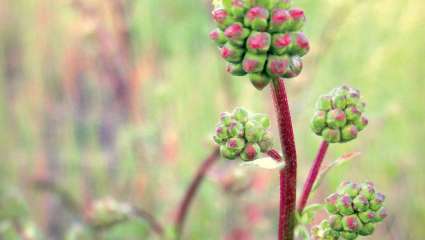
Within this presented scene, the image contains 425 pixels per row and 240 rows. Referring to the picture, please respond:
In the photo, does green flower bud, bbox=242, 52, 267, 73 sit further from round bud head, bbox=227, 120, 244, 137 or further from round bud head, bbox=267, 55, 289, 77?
round bud head, bbox=227, 120, 244, 137

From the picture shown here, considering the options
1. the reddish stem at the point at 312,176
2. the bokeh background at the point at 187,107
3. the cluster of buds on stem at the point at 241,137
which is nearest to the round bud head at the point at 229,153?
the cluster of buds on stem at the point at 241,137

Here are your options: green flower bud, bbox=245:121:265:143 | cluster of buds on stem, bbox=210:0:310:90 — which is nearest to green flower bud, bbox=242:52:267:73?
cluster of buds on stem, bbox=210:0:310:90

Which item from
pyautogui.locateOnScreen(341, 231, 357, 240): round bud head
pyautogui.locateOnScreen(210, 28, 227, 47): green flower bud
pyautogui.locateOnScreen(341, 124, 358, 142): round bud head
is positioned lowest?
pyautogui.locateOnScreen(341, 231, 357, 240): round bud head

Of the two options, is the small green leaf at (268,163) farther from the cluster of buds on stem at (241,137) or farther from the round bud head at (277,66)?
the round bud head at (277,66)

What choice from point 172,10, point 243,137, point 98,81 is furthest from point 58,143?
point 243,137

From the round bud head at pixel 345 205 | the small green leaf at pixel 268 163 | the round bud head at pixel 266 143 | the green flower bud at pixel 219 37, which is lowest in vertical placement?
the round bud head at pixel 345 205

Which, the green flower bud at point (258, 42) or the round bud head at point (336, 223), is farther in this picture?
the round bud head at point (336, 223)

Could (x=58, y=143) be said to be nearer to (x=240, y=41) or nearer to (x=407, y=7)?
(x=407, y=7)

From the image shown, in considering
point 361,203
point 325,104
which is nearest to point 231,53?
point 325,104
